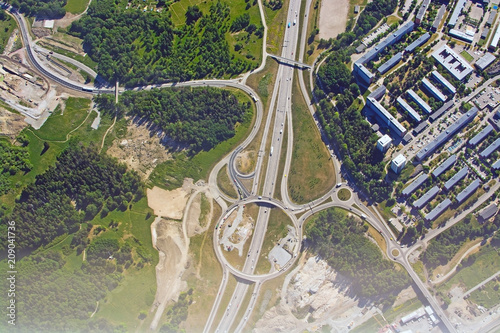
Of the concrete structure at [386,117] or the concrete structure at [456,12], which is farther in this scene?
the concrete structure at [456,12]

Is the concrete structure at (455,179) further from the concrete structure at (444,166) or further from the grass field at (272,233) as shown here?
the grass field at (272,233)

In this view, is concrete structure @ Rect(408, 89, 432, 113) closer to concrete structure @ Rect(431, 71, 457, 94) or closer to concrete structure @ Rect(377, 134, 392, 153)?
concrete structure @ Rect(431, 71, 457, 94)

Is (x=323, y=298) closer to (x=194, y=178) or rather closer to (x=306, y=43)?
(x=194, y=178)

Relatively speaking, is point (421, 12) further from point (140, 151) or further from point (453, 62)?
point (140, 151)

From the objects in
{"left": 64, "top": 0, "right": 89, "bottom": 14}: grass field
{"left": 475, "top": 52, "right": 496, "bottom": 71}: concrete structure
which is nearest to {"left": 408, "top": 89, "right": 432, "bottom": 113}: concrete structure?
{"left": 475, "top": 52, "right": 496, "bottom": 71}: concrete structure

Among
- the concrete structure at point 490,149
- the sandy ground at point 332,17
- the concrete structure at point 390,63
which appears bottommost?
the concrete structure at point 490,149

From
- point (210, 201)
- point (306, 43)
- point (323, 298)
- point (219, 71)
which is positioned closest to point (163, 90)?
point (219, 71)

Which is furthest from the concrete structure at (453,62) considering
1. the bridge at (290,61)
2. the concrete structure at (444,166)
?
the bridge at (290,61)
